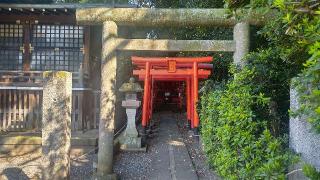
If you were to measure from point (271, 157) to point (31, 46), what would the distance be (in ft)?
34.4

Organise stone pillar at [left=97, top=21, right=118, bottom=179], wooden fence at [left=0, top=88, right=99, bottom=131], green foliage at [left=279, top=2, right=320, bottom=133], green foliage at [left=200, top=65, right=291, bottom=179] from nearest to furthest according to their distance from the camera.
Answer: green foliage at [left=279, top=2, right=320, bottom=133] < green foliage at [left=200, top=65, right=291, bottom=179] < stone pillar at [left=97, top=21, right=118, bottom=179] < wooden fence at [left=0, top=88, right=99, bottom=131]

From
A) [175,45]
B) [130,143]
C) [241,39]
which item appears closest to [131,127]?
[130,143]

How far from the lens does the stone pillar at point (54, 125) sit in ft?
19.4

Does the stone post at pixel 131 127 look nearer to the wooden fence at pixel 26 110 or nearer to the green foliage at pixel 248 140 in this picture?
the wooden fence at pixel 26 110

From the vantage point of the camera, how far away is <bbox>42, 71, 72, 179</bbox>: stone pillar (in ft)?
19.4

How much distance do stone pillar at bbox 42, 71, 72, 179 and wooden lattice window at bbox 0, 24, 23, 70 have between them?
6616 mm

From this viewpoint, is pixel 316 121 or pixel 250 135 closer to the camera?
pixel 316 121

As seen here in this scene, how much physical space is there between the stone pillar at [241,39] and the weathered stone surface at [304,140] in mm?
3381

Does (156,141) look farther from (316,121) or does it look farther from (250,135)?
(316,121)

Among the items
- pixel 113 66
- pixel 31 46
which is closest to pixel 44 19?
pixel 31 46

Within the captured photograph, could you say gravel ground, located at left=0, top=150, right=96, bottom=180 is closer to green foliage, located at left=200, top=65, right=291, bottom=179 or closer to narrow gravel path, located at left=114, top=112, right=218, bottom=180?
narrow gravel path, located at left=114, top=112, right=218, bottom=180

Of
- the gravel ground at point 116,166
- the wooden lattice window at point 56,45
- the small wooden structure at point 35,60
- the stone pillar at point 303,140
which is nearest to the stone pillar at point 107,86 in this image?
the gravel ground at point 116,166

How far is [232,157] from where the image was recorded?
3.72 meters

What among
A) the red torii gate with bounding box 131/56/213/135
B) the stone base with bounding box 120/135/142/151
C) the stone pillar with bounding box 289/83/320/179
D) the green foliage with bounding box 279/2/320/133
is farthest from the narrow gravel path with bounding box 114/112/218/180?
the green foliage with bounding box 279/2/320/133
